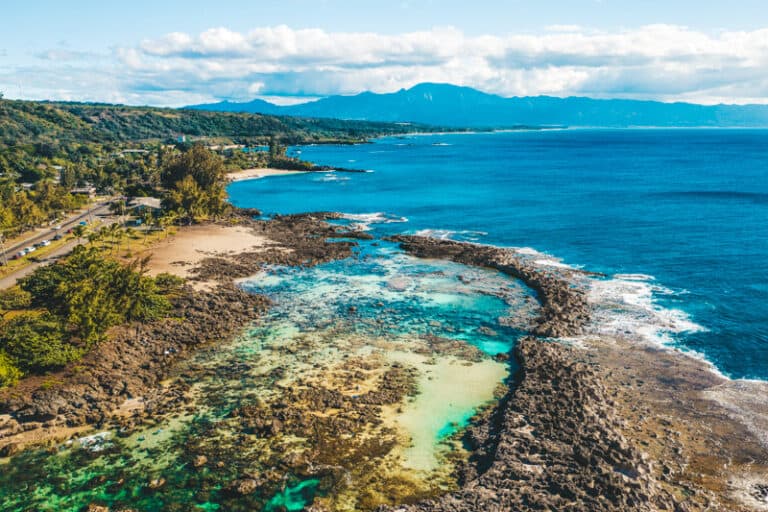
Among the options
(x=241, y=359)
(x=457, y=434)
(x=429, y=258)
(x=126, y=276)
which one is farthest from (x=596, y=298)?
(x=126, y=276)

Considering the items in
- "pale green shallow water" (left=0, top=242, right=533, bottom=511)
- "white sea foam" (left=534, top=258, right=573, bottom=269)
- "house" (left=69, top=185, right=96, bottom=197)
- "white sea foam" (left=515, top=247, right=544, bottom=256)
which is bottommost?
"pale green shallow water" (left=0, top=242, right=533, bottom=511)

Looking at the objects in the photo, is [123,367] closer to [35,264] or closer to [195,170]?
[35,264]

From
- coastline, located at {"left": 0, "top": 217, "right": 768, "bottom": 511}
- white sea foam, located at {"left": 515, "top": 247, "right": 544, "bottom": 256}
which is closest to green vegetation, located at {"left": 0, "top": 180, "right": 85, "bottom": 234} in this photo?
coastline, located at {"left": 0, "top": 217, "right": 768, "bottom": 511}

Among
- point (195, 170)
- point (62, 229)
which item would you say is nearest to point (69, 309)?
point (62, 229)

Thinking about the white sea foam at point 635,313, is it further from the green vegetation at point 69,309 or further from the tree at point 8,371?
the tree at point 8,371

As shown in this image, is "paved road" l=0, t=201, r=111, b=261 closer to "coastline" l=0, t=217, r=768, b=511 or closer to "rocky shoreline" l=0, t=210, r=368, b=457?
"rocky shoreline" l=0, t=210, r=368, b=457
